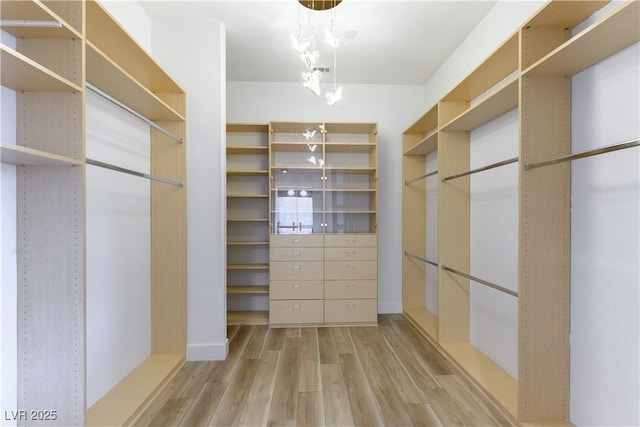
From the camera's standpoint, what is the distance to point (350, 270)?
3.31 m

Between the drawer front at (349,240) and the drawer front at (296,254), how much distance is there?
152 millimetres

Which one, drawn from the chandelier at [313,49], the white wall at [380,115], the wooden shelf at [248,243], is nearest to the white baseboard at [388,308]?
the white wall at [380,115]

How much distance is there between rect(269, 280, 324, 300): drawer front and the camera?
3260 mm

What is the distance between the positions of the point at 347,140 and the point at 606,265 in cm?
271

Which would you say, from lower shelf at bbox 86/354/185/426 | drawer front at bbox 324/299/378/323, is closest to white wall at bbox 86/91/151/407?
lower shelf at bbox 86/354/185/426

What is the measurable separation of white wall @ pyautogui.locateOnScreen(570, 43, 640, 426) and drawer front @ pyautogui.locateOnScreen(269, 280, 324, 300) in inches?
86.2

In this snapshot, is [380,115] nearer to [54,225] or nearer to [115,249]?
[115,249]

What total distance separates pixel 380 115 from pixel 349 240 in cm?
171

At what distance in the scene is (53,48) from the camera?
1.33m

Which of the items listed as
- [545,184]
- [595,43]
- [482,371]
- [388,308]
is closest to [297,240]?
[388,308]

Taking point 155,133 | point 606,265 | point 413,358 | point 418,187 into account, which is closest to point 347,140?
point 418,187

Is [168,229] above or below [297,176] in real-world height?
below

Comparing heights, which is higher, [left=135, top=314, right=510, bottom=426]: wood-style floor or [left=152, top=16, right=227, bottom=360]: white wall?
[left=152, top=16, right=227, bottom=360]: white wall

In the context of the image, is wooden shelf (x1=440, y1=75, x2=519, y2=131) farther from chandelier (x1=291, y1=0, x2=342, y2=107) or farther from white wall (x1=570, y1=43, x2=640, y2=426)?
chandelier (x1=291, y1=0, x2=342, y2=107)
